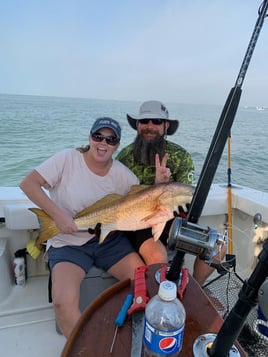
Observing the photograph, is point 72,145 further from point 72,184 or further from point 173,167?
point 72,184

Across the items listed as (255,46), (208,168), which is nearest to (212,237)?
(208,168)

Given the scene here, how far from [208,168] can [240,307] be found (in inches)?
28.1

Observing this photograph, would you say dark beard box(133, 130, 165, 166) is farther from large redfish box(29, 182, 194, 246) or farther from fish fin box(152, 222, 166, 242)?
fish fin box(152, 222, 166, 242)

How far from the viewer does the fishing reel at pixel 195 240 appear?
1.02 m

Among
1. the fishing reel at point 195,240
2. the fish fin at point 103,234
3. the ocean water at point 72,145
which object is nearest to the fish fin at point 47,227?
the fish fin at point 103,234

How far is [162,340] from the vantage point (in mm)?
811

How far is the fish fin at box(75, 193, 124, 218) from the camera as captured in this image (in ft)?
6.78

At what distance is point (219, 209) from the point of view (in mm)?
2902

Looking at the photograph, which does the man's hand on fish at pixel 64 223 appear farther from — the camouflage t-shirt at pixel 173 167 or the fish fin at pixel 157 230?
the camouflage t-shirt at pixel 173 167

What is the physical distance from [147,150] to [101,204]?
0.76 metres

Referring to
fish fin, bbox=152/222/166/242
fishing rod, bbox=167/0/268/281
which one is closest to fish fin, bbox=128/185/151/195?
fish fin, bbox=152/222/166/242

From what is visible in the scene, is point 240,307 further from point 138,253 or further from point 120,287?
point 138,253

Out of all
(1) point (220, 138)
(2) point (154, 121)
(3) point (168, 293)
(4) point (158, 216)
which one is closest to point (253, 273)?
(3) point (168, 293)

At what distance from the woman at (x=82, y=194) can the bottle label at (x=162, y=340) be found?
3.59 ft
